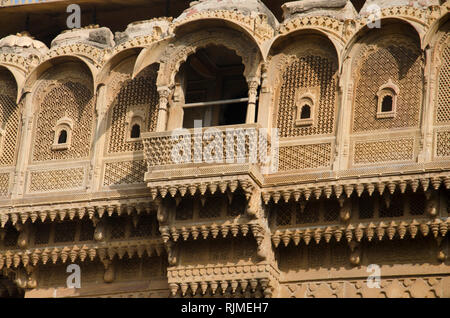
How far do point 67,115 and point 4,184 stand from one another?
1.15 m

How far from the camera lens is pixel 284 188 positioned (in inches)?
684

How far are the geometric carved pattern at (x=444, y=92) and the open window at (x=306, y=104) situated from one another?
146 cm

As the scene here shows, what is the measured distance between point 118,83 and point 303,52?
2.40 metres

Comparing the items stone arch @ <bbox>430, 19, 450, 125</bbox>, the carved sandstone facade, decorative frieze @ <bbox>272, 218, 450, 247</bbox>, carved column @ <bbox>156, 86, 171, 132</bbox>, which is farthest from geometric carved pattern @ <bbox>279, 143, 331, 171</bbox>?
carved column @ <bbox>156, 86, 171, 132</bbox>

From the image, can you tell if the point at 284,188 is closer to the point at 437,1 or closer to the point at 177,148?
the point at 177,148

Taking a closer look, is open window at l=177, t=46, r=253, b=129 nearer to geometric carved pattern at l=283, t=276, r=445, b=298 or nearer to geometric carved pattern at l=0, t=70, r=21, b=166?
geometric carved pattern at l=0, t=70, r=21, b=166

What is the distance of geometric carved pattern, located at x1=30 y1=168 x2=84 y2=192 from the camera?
61.0 feet

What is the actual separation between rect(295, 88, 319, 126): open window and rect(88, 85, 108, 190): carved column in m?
2.48

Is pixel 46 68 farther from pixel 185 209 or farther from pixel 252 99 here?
pixel 252 99

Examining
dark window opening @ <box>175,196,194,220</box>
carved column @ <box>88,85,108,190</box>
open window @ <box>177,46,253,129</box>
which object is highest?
open window @ <box>177,46,253,129</box>

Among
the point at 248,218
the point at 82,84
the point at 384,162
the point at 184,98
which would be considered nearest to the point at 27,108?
the point at 82,84

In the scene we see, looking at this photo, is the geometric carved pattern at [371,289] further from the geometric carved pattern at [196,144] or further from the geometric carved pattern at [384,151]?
the geometric carved pattern at [196,144]

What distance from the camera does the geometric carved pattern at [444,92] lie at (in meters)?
17.2

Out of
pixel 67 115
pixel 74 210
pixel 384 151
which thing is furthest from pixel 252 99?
pixel 67 115
